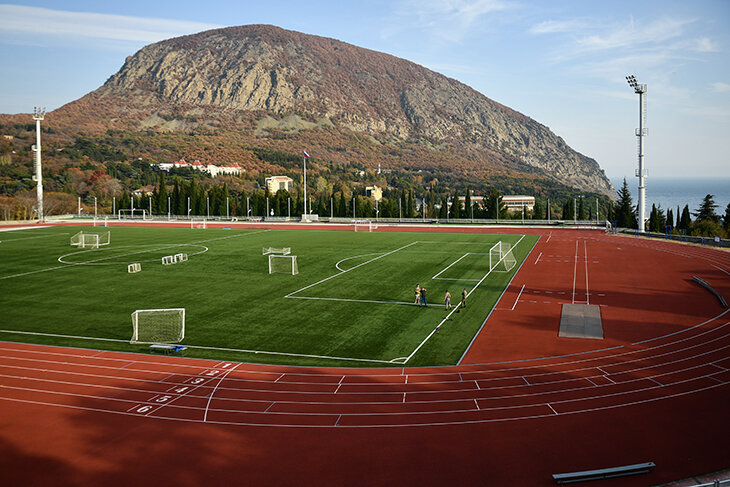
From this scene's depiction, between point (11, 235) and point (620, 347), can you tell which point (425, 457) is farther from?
point (11, 235)

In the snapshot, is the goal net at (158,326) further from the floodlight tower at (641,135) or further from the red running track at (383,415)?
the floodlight tower at (641,135)

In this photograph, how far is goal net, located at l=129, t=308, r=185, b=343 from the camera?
25.5m

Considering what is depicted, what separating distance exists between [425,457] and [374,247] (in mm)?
45804

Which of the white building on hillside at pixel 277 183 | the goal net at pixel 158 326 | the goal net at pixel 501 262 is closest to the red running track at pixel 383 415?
the goal net at pixel 158 326

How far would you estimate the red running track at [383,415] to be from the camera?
13.9 meters

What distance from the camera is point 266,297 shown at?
3484 centimetres

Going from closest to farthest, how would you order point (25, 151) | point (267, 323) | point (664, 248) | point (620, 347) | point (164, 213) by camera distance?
point (620, 347), point (267, 323), point (664, 248), point (164, 213), point (25, 151)

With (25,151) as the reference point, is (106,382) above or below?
below

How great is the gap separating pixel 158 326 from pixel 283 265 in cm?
1810

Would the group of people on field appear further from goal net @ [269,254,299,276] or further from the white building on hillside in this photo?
the white building on hillside

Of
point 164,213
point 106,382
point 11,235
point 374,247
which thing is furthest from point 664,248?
point 164,213

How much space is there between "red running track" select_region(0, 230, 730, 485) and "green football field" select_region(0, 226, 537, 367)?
1850 millimetres

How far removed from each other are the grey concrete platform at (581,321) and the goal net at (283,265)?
1983 centimetres

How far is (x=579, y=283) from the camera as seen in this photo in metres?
38.8
